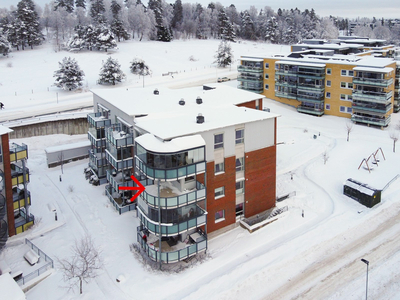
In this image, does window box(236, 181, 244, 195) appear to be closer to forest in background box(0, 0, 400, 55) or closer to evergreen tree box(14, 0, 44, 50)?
forest in background box(0, 0, 400, 55)

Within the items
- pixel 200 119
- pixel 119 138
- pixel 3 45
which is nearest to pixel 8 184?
pixel 119 138

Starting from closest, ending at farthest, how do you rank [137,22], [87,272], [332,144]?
1. [87,272]
2. [332,144]
3. [137,22]

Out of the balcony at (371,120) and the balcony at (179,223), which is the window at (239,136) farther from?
the balcony at (371,120)

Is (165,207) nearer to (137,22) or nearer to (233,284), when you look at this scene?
(233,284)

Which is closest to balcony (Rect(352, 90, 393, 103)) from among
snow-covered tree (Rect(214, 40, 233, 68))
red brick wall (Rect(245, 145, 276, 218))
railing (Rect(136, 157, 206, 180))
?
red brick wall (Rect(245, 145, 276, 218))

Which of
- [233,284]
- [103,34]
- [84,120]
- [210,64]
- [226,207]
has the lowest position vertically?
[233,284]

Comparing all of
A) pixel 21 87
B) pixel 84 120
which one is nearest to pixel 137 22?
pixel 21 87

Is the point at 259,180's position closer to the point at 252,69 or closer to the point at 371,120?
the point at 371,120
